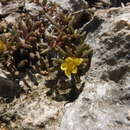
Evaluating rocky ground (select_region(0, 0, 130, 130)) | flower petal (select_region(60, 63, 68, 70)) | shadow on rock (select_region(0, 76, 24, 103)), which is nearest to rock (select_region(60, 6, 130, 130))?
rocky ground (select_region(0, 0, 130, 130))

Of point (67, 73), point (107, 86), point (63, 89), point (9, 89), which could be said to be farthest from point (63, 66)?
point (9, 89)

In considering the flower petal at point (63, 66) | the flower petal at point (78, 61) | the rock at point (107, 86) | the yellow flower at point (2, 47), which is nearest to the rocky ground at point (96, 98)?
the rock at point (107, 86)

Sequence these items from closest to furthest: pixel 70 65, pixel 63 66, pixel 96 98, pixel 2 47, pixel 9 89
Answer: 1. pixel 96 98
2. pixel 70 65
3. pixel 63 66
4. pixel 9 89
5. pixel 2 47

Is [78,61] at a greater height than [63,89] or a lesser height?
greater

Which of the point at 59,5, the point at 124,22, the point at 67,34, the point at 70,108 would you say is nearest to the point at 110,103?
the point at 70,108

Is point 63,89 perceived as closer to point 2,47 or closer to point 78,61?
point 78,61

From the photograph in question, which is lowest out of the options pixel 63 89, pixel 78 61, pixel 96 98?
pixel 63 89
